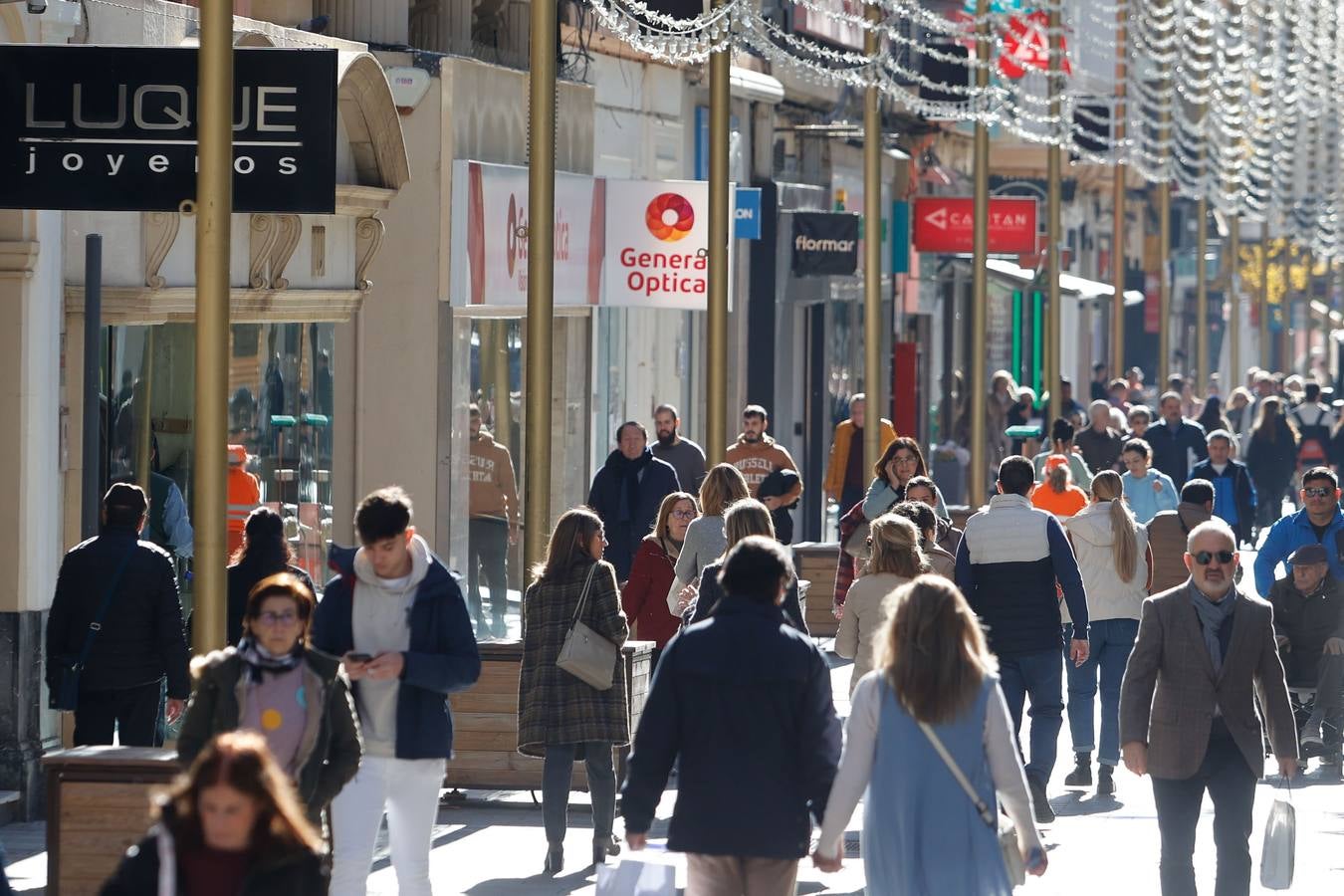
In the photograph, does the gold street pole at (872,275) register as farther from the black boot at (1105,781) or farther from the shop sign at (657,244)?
the black boot at (1105,781)

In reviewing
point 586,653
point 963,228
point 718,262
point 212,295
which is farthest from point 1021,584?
point 963,228

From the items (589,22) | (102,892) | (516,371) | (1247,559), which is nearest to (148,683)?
(102,892)

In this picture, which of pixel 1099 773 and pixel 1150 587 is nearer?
pixel 1099 773

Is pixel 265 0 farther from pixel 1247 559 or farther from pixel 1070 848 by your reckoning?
pixel 1247 559

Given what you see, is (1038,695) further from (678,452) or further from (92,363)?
(678,452)

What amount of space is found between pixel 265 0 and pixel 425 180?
1671 millimetres

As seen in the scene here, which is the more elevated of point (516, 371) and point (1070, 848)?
point (516, 371)

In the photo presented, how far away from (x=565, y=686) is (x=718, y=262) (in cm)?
800

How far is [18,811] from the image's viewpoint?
1327 centimetres

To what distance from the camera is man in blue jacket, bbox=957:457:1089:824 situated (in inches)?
527

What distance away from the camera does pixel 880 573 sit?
12203 mm

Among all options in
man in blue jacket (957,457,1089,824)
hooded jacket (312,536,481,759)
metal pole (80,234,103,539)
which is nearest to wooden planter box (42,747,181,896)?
hooded jacket (312,536,481,759)

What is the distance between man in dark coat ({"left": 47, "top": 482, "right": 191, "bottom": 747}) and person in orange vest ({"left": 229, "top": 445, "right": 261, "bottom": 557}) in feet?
11.3

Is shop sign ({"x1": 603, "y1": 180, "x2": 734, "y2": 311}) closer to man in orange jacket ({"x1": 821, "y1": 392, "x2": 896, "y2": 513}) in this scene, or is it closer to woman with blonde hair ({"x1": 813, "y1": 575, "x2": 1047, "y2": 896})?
man in orange jacket ({"x1": 821, "y1": 392, "x2": 896, "y2": 513})
